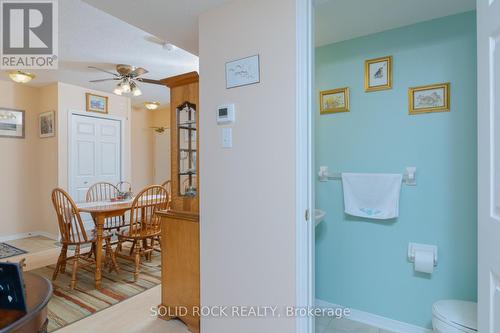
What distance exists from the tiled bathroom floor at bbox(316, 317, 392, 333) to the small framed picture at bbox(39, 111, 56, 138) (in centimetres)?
450

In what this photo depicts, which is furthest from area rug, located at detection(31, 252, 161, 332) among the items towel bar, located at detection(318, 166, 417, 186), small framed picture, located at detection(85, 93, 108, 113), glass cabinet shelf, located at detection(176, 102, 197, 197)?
small framed picture, located at detection(85, 93, 108, 113)

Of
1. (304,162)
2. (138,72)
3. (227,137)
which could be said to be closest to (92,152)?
(138,72)

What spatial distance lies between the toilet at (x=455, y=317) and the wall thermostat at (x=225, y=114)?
158 centimetres

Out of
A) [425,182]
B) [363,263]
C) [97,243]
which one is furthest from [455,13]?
[97,243]

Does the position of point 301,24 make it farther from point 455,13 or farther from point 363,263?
point 363,263

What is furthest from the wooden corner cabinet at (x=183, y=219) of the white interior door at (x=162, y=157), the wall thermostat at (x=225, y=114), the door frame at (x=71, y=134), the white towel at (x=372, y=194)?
the white interior door at (x=162, y=157)

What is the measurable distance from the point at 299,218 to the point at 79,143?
4356mm

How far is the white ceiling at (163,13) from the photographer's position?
5.47ft

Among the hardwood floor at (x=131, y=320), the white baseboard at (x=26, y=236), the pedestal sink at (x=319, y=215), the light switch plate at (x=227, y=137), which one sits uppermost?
the light switch plate at (x=227, y=137)

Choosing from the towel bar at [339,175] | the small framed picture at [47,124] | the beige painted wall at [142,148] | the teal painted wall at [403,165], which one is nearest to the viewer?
the teal painted wall at [403,165]

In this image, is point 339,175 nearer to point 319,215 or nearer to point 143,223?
point 319,215
